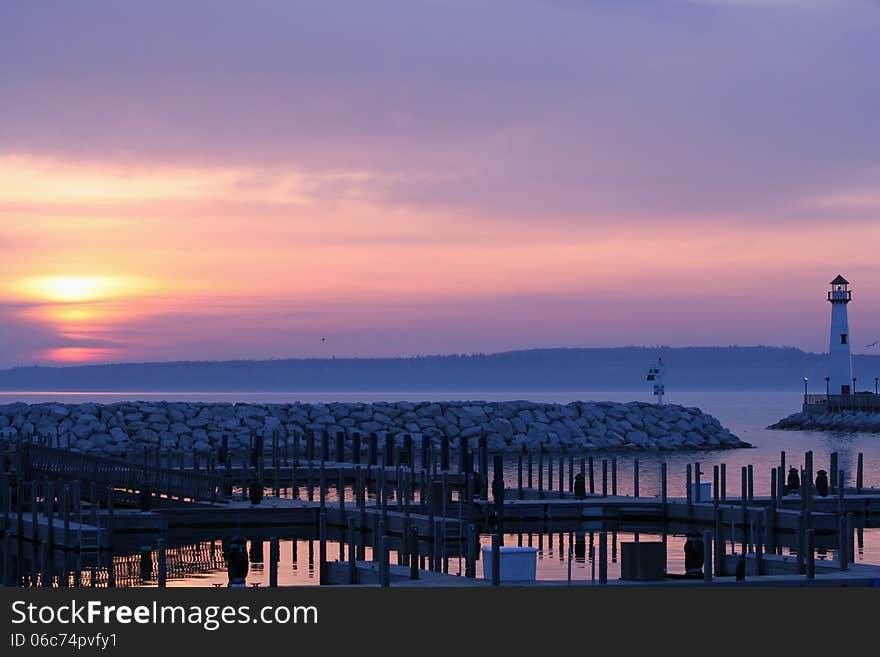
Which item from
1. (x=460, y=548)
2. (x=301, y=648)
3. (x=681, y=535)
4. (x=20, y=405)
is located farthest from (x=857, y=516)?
(x=20, y=405)

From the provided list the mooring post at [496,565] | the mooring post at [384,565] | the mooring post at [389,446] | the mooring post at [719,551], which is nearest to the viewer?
the mooring post at [384,565]

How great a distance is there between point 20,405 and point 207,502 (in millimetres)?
53345

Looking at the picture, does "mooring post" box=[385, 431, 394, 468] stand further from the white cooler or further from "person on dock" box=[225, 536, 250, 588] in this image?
the white cooler

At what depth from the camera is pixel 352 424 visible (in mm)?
91062

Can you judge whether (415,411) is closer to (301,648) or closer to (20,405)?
(20,405)

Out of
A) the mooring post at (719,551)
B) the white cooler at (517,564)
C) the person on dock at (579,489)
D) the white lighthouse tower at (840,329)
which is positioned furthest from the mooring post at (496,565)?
the white lighthouse tower at (840,329)

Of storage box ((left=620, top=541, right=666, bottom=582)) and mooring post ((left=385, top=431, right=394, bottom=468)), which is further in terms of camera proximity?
mooring post ((left=385, top=431, right=394, bottom=468))

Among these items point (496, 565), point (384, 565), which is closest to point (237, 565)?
point (384, 565)

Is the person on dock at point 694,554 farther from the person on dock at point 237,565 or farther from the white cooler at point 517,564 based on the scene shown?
the person on dock at point 237,565

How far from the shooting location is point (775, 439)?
430 ft

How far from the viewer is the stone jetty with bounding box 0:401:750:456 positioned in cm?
8500

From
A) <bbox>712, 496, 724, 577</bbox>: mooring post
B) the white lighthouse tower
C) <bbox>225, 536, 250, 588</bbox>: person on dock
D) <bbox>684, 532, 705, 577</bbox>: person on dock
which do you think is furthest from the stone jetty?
<bbox>684, 532, 705, 577</bbox>: person on dock

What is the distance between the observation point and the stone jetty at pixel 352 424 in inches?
3346

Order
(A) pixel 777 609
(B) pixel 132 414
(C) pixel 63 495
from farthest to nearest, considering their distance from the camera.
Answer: (B) pixel 132 414, (C) pixel 63 495, (A) pixel 777 609
